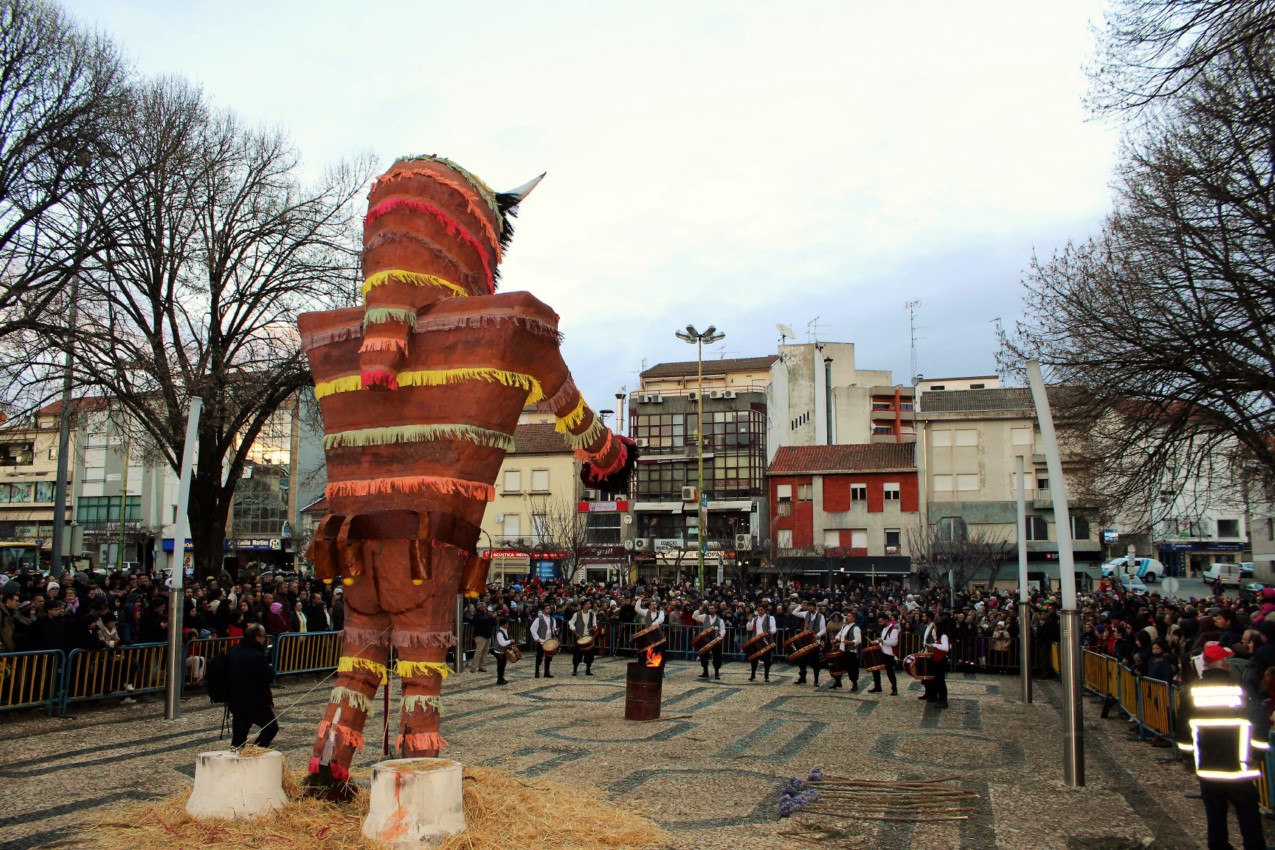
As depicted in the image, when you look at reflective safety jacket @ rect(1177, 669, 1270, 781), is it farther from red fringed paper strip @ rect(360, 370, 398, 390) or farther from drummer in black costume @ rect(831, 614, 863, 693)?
drummer in black costume @ rect(831, 614, 863, 693)

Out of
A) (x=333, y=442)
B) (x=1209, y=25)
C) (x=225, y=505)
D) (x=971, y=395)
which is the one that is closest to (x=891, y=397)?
(x=971, y=395)

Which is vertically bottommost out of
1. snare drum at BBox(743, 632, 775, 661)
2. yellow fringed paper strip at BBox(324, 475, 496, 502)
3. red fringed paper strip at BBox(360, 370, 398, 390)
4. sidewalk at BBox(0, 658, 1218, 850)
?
sidewalk at BBox(0, 658, 1218, 850)

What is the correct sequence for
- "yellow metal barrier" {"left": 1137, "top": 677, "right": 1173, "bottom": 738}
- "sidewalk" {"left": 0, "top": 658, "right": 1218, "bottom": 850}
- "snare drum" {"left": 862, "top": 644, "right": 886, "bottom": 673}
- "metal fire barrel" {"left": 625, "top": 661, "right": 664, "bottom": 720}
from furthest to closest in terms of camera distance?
"snare drum" {"left": 862, "top": 644, "right": 886, "bottom": 673}, "metal fire barrel" {"left": 625, "top": 661, "right": 664, "bottom": 720}, "yellow metal barrier" {"left": 1137, "top": 677, "right": 1173, "bottom": 738}, "sidewalk" {"left": 0, "top": 658, "right": 1218, "bottom": 850}

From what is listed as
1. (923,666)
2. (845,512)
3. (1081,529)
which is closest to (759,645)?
(923,666)

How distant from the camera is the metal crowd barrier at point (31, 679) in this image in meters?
11.5

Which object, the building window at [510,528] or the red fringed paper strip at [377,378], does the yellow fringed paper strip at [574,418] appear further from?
the building window at [510,528]

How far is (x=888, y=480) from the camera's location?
1908 inches

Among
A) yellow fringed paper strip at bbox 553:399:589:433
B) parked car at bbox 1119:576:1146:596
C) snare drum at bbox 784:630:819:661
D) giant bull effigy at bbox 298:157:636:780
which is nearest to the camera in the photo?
giant bull effigy at bbox 298:157:636:780

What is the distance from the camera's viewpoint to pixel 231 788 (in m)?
6.05

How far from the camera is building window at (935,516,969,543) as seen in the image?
151 feet

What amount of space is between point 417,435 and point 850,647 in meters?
12.3

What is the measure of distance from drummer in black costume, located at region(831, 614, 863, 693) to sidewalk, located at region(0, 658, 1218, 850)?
101cm

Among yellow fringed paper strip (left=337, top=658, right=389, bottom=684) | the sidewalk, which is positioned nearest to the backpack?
the sidewalk

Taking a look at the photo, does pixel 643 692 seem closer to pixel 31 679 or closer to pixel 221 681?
pixel 221 681
